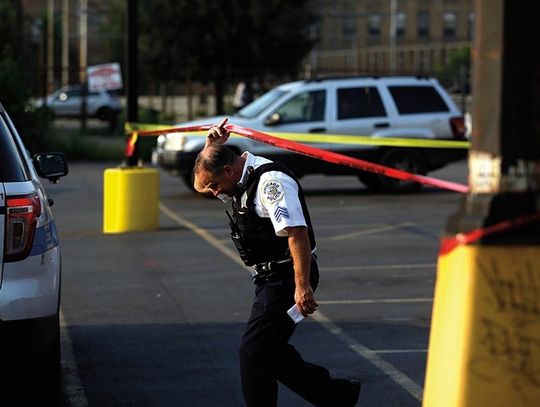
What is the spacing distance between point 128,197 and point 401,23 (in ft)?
232

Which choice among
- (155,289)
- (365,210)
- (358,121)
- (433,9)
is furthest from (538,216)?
(433,9)

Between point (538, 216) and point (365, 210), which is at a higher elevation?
point (538, 216)

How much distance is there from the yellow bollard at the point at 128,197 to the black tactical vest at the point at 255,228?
8991mm

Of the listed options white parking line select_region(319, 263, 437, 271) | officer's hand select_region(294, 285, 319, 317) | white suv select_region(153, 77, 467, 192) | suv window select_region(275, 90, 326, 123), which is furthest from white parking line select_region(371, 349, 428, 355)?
suv window select_region(275, 90, 326, 123)

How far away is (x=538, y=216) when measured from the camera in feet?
13.0

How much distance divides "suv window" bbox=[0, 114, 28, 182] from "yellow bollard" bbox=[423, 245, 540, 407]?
293 cm

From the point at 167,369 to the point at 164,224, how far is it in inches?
325

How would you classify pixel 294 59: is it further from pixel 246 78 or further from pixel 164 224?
pixel 164 224

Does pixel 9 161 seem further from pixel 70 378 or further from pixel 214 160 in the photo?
pixel 70 378

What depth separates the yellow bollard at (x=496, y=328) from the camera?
3979 millimetres

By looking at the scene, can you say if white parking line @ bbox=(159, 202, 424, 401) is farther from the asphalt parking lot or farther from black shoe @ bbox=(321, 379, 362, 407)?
black shoe @ bbox=(321, 379, 362, 407)

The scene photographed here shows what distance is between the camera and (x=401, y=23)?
275 feet

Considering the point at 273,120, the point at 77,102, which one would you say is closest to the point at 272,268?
the point at 273,120

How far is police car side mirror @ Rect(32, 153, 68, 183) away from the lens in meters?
8.19
